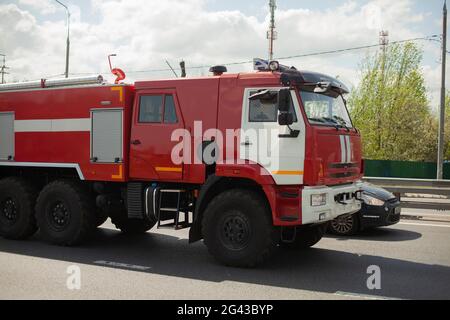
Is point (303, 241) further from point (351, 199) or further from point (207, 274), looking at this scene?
point (207, 274)

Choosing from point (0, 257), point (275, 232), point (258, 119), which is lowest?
point (0, 257)

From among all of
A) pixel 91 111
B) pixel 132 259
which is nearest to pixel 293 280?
pixel 132 259

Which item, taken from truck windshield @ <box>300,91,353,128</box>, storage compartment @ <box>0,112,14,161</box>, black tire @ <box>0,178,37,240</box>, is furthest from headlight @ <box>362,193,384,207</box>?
storage compartment @ <box>0,112,14,161</box>

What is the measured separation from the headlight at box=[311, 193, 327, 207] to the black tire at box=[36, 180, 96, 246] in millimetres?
3848

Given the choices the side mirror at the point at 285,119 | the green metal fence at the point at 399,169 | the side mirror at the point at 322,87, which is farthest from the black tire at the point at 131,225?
the green metal fence at the point at 399,169

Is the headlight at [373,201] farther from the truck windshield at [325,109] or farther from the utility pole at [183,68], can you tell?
the utility pole at [183,68]

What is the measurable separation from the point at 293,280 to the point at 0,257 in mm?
4562

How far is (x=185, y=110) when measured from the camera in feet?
24.7

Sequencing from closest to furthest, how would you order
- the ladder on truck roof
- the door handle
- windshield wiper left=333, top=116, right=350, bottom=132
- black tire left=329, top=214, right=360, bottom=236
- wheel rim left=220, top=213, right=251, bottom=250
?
wheel rim left=220, top=213, right=251, bottom=250 < windshield wiper left=333, top=116, right=350, bottom=132 < the door handle < the ladder on truck roof < black tire left=329, top=214, right=360, bottom=236

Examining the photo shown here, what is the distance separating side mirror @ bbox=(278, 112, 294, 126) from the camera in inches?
259

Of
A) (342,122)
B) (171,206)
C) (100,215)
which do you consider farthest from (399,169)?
(171,206)

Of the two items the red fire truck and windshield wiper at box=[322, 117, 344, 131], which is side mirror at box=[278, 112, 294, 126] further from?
windshield wiper at box=[322, 117, 344, 131]

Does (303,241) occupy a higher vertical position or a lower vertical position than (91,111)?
lower

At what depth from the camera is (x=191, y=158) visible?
748 centimetres
